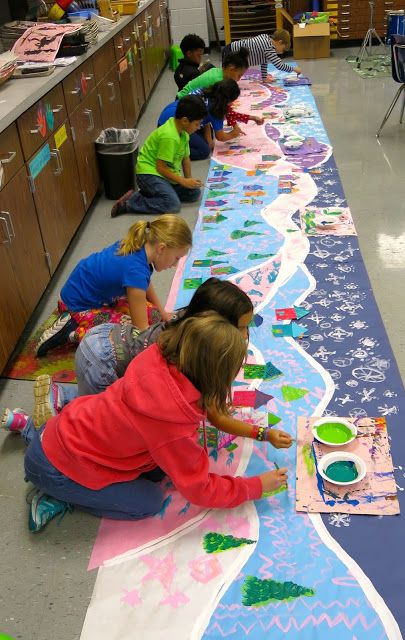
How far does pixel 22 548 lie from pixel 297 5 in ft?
27.1

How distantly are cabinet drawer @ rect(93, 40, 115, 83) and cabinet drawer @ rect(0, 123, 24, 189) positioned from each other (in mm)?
1603

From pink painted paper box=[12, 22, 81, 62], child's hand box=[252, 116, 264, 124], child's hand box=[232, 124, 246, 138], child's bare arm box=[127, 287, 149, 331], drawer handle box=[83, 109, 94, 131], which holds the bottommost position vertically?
child's hand box=[232, 124, 246, 138]

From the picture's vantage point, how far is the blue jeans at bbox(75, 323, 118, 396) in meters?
1.96

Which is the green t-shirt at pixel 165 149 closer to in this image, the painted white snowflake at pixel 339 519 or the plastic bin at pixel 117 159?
the plastic bin at pixel 117 159

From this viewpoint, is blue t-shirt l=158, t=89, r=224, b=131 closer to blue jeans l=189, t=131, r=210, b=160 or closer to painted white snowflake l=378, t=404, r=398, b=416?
blue jeans l=189, t=131, r=210, b=160

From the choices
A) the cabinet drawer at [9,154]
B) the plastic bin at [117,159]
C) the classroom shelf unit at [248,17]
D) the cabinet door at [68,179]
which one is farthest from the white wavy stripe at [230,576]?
the classroom shelf unit at [248,17]

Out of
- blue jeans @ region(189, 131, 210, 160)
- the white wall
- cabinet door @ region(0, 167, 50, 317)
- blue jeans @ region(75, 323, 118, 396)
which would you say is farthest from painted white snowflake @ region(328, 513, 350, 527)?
the white wall

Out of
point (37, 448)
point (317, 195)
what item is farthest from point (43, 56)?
point (37, 448)

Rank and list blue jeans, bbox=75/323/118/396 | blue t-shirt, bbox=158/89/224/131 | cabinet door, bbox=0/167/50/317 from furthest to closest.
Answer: blue t-shirt, bbox=158/89/224/131
cabinet door, bbox=0/167/50/317
blue jeans, bbox=75/323/118/396

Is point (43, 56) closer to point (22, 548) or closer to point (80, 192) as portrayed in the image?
point (80, 192)

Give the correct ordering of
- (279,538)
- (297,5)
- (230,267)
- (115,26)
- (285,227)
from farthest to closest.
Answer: (297,5) → (115,26) → (285,227) → (230,267) → (279,538)

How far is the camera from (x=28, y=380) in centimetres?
241

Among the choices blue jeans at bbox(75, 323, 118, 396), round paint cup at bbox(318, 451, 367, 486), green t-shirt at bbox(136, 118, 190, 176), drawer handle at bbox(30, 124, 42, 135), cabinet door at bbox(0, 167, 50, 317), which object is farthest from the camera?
green t-shirt at bbox(136, 118, 190, 176)

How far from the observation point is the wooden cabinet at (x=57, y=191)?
2803 millimetres
